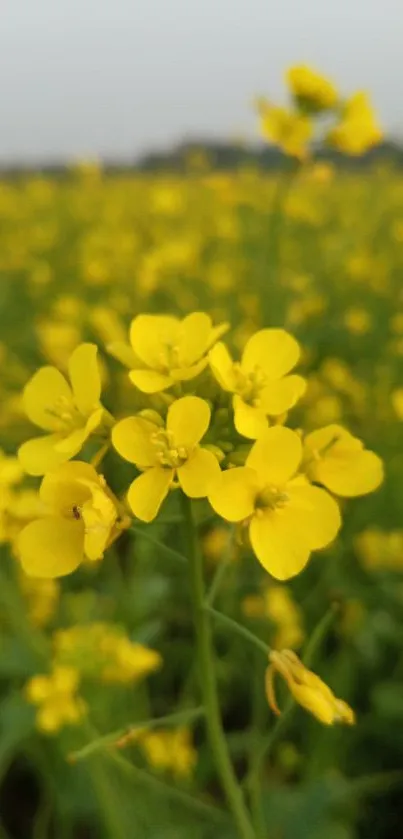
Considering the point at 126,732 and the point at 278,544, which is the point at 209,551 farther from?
the point at 278,544

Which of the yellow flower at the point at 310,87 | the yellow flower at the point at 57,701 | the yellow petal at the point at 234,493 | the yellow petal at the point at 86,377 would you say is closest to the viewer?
the yellow petal at the point at 234,493

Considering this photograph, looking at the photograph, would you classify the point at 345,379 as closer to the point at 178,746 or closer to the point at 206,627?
the point at 178,746

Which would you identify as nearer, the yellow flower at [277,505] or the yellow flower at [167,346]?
the yellow flower at [277,505]

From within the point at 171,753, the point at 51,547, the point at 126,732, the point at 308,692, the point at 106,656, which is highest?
the point at 51,547

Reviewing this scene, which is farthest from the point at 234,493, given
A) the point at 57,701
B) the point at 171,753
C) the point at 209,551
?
the point at 209,551

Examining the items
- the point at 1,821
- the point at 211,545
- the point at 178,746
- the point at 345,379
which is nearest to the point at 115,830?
the point at 178,746

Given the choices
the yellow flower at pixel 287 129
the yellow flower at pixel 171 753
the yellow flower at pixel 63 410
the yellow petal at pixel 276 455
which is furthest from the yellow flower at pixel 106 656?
the yellow flower at pixel 287 129

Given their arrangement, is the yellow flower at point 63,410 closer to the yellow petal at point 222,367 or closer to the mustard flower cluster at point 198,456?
the mustard flower cluster at point 198,456

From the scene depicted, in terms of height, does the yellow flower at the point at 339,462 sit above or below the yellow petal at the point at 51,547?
above
